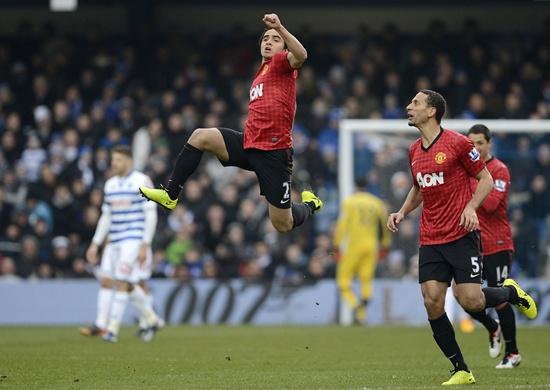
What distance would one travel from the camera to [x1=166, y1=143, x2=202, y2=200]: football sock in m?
10.8

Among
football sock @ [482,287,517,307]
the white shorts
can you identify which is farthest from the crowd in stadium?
football sock @ [482,287,517,307]

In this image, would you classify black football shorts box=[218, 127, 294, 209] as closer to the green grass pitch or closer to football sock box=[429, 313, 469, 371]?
the green grass pitch

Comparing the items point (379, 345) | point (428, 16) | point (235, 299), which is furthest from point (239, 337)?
point (428, 16)

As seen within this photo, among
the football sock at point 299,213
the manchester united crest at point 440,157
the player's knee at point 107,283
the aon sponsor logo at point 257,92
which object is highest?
the aon sponsor logo at point 257,92

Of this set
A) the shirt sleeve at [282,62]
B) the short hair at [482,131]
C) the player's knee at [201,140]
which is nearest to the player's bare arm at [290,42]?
the shirt sleeve at [282,62]

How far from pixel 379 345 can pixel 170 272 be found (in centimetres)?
739

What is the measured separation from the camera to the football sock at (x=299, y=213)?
453 inches

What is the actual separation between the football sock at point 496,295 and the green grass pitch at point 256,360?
671 millimetres

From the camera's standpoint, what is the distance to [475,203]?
9703 millimetres

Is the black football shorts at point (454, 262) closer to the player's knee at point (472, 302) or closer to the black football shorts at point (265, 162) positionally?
the player's knee at point (472, 302)

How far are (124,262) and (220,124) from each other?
9.73m

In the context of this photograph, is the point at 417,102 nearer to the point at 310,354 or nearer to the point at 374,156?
the point at 310,354

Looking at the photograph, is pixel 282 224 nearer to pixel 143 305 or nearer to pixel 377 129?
pixel 143 305

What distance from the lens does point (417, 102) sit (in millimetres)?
10133
